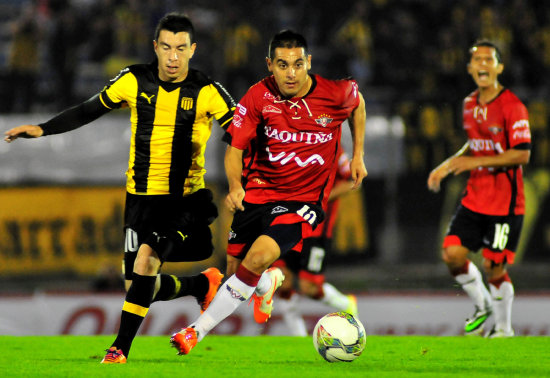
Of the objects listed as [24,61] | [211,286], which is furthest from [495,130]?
[24,61]

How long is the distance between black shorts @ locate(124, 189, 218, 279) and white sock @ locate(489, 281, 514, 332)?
3.17m

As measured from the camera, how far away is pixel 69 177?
13359mm

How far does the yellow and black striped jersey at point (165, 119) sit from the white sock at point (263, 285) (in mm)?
809

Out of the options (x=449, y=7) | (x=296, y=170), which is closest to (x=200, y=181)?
(x=296, y=170)

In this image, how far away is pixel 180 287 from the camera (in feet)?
23.3

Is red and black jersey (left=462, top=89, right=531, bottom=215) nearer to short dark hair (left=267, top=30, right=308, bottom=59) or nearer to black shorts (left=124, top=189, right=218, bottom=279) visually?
short dark hair (left=267, top=30, right=308, bottom=59)

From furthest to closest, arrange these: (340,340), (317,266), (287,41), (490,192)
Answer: (317,266)
(490,192)
(287,41)
(340,340)

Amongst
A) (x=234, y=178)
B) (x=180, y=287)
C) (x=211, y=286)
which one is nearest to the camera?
(x=234, y=178)

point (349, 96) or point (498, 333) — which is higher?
point (349, 96)

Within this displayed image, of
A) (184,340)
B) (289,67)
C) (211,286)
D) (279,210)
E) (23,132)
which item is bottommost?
(184,340)

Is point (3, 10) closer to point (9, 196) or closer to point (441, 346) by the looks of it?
point (9, 196)

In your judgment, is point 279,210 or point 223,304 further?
point 279,210

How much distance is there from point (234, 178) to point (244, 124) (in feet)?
1.43

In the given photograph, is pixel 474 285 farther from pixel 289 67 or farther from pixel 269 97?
pixel 289 67
